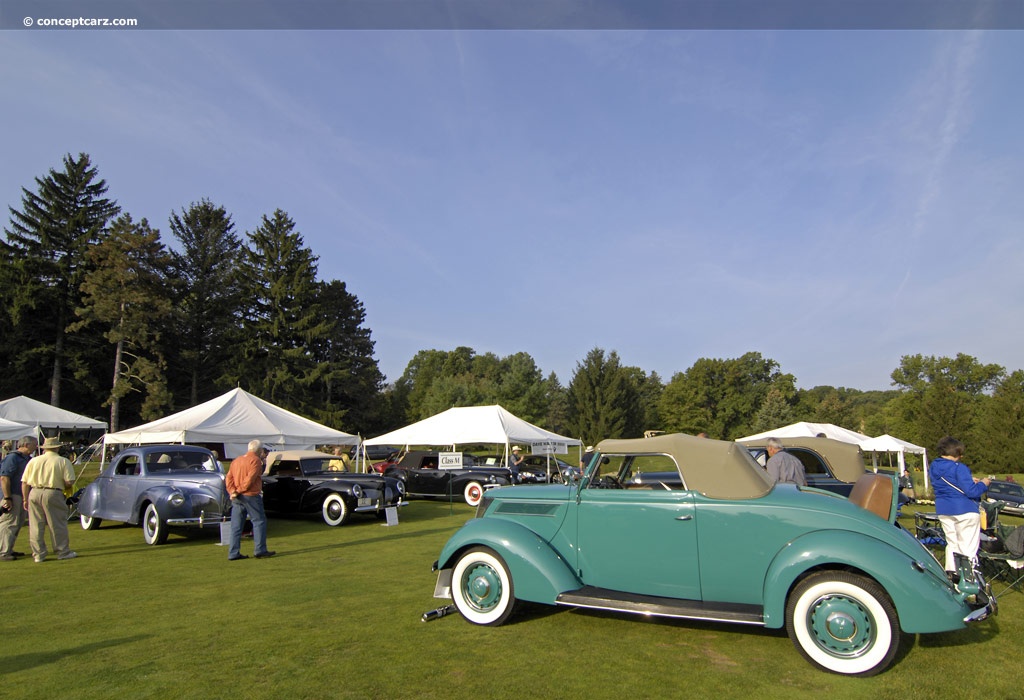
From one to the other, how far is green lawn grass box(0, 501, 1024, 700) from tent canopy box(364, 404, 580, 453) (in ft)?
44.0

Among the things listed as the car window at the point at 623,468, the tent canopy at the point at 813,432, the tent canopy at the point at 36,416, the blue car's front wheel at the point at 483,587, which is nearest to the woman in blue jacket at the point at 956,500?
the car window at the point at 623,468

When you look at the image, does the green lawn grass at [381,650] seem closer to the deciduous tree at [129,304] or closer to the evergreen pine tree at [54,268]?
the deciduous tree at [129,304]

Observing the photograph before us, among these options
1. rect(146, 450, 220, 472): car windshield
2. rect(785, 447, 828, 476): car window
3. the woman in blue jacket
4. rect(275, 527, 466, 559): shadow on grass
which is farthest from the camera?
rect(785, 447, 828, 476): car window

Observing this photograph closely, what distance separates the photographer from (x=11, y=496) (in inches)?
333

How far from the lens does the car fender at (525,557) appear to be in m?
4.88

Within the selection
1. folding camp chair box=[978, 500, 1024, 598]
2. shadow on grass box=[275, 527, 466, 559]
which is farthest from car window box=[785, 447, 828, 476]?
shadow on grass box=[275, 527, 466, 559]

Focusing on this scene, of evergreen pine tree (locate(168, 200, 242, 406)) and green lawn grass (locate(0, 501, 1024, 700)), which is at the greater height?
evergreen pine tree (locate(168, 200, 242, 406))

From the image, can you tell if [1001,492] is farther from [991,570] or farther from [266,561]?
[266,561]

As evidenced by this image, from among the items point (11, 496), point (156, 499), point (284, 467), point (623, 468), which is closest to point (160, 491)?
point (156, 499)

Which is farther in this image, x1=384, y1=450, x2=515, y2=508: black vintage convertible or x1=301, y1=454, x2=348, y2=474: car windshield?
x1=384, y1=450, x2=515, y2=508: black vintage convertible

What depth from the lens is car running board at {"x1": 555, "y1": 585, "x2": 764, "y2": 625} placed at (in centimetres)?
426

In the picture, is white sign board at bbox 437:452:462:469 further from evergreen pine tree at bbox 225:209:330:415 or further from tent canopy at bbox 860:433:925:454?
evergreen pine tree at bbox 225:209:330:415

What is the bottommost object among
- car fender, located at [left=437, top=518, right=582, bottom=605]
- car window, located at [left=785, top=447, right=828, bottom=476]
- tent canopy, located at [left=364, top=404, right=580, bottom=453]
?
car fender, located at [left=437, top=518, right=582, bottom=605]

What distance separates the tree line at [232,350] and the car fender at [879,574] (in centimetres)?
4069
